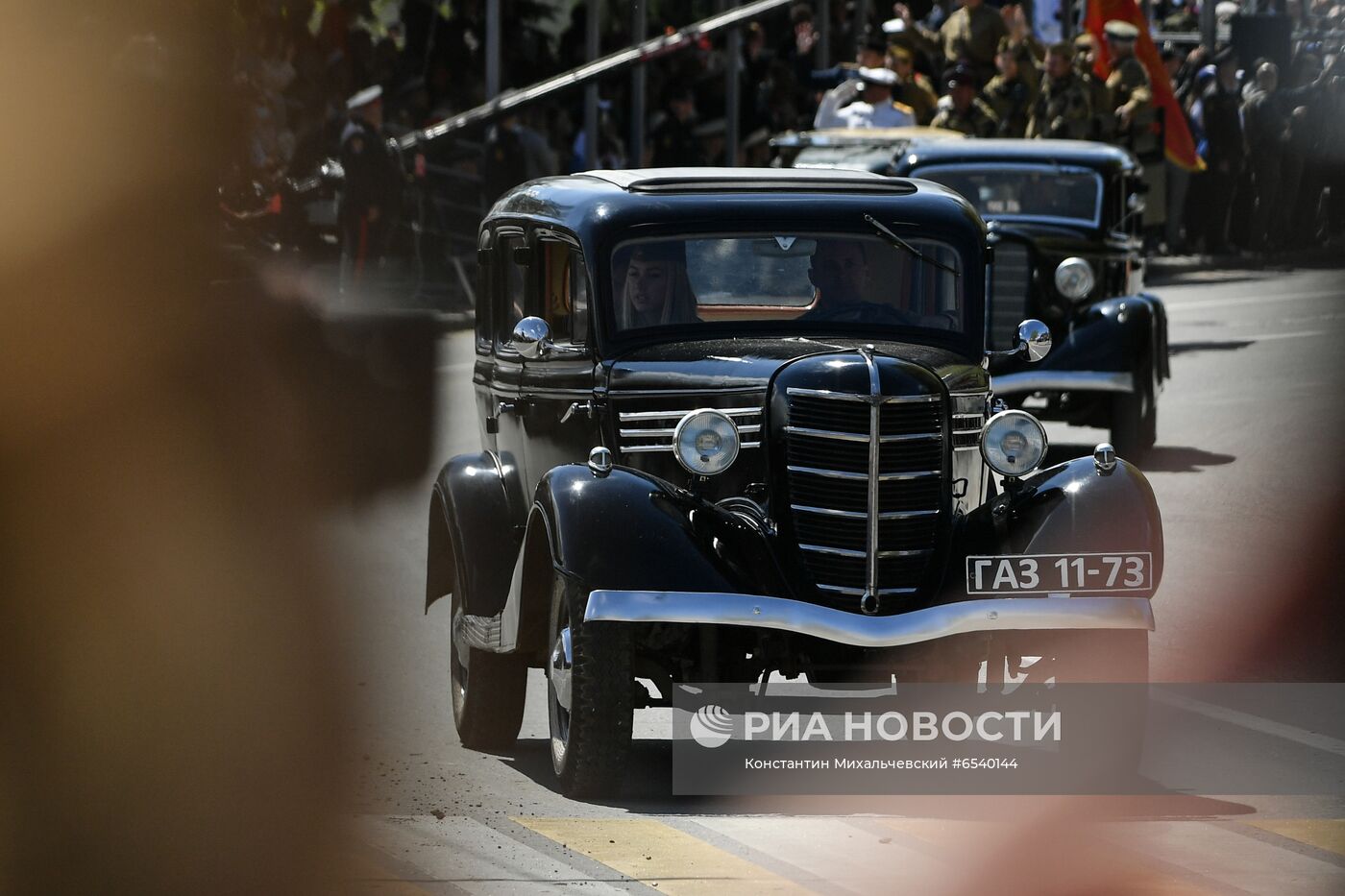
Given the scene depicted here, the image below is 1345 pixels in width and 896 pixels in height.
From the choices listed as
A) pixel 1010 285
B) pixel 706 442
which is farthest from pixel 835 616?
pixel 1010 285

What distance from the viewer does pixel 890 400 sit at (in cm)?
694

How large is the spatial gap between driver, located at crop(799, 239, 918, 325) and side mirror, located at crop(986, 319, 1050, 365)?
→ 0.45m

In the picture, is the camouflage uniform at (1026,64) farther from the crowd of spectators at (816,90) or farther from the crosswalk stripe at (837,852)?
the crosswalk stripe at (837,852)

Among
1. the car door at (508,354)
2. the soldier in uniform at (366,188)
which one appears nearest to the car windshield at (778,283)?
the car door at (508,354)

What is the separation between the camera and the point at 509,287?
346 inches

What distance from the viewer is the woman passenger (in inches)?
306

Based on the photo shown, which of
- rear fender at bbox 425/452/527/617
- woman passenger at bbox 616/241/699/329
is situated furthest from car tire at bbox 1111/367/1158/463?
woman passenger at bbox 616/241/699/329

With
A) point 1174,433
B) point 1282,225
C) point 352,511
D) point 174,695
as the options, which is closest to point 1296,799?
point 174,695

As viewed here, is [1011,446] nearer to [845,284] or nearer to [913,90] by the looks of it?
[845,284]

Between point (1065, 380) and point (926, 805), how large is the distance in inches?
327

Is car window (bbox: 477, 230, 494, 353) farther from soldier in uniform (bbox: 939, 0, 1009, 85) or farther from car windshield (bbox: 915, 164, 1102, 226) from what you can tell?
soldier in uniform (bbox: 939, 0, 1009, 85)

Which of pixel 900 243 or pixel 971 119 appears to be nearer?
pixel 900 243

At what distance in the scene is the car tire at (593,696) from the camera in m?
6.65

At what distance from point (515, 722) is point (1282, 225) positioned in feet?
70.5
